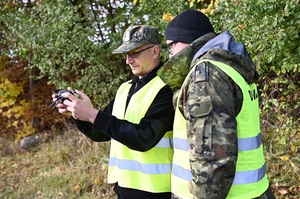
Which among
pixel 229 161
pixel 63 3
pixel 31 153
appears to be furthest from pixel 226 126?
pixel 31 153

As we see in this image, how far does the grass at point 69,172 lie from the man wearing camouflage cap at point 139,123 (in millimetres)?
2444

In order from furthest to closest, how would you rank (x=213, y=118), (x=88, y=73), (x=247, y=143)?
(x=88, y=73) → (x=247, y=143) → (x=213, y=118)

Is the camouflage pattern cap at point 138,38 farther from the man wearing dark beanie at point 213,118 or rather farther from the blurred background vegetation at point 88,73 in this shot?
the blurred background vegetation at point 88,73

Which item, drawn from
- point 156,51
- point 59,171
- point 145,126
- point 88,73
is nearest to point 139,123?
point 145,126

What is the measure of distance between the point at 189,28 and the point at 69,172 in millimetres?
4530

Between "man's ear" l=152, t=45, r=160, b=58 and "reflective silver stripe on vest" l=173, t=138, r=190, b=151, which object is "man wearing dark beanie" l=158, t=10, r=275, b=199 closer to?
"reflective silver stripe on vest" l=173, t=138, r=190, b=151

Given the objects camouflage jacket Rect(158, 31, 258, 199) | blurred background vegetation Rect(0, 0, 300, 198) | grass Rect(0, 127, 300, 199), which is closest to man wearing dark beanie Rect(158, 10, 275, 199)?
camouflage jacket Rect(158, 31, 258, 199)

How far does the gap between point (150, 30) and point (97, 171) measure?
365 cm

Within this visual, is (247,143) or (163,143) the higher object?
(247,143)

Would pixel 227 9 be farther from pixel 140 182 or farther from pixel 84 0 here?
pixel 84 0

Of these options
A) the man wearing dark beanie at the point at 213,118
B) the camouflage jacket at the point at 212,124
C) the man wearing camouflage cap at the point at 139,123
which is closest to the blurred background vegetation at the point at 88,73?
the man wearing camouflage cap at the point at 139,123

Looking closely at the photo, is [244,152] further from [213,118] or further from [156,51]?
[156,51]

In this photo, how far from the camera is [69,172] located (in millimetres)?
5848

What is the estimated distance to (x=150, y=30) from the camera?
249 centimetres
